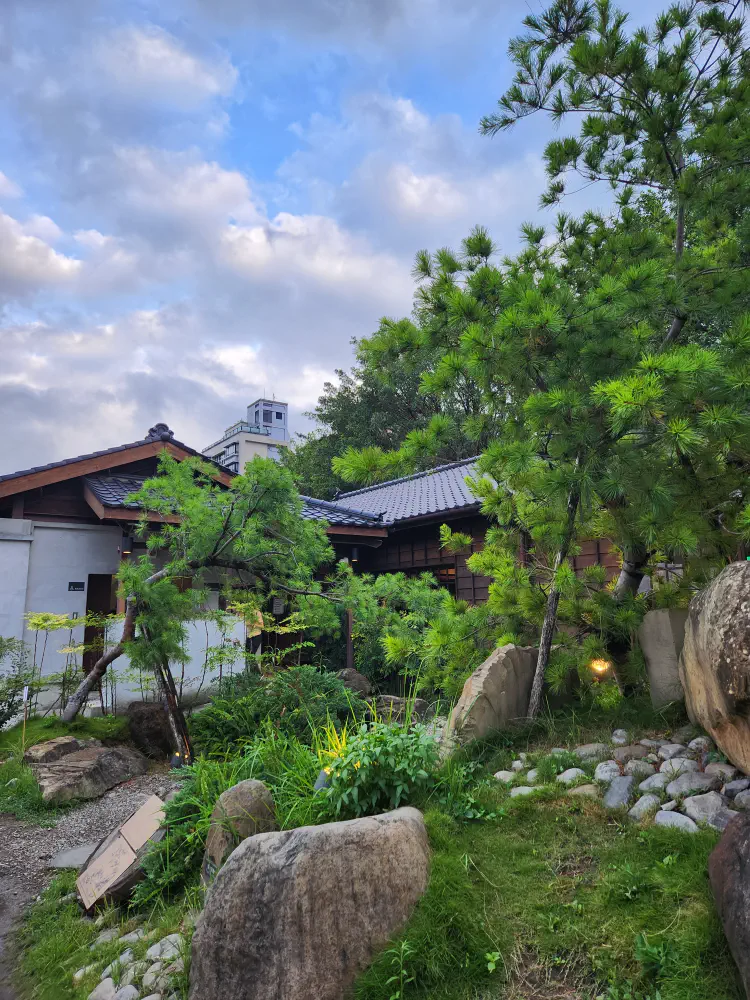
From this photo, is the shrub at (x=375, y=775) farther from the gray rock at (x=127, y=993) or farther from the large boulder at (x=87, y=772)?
the large boulder at (x=87, y=772)

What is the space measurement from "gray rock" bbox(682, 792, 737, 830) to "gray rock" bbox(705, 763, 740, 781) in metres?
0.15

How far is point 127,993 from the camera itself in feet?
9.47

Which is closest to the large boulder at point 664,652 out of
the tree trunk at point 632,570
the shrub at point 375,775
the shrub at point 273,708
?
the tree trunk at point 632,570

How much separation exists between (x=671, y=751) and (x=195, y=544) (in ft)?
15.7

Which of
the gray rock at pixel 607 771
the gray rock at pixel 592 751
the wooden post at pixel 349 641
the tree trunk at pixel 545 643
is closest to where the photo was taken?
the gray rock at pixel 607 771

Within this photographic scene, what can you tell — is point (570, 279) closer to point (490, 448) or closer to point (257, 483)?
point (490, 448)

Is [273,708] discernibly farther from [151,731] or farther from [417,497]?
[417,497]

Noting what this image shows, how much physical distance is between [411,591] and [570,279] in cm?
443

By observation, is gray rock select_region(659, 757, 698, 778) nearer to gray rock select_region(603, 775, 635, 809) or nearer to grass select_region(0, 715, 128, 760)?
gray rock select_region(603, 775, 635, 809)

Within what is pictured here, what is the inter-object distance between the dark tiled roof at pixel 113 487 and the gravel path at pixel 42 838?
418 cm

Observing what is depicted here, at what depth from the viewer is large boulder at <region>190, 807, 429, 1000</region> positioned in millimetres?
2508

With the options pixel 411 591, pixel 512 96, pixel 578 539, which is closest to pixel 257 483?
pixel 411 591

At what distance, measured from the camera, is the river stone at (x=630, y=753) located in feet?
11.8

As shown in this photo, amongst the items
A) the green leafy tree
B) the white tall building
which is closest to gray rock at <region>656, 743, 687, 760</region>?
the green leafy tree
